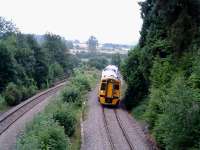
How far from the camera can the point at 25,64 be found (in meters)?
56.8

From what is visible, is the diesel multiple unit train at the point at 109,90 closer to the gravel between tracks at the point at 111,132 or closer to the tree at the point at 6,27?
the gravel between tracks at the point at 111,132

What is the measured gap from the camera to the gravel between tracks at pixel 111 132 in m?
21.4

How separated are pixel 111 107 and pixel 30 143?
66.1 ft

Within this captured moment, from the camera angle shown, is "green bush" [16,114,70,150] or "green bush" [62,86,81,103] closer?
"green bush" [16,114,70,150]

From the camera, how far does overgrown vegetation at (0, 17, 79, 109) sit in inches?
1831

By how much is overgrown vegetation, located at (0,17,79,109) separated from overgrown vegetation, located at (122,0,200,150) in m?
15.0

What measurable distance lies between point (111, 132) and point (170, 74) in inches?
211

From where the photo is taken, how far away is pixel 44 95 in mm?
47031

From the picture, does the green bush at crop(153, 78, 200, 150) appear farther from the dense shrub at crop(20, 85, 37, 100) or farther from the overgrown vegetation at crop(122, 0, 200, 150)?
the dense shrub at crop(20, 85, 37, 100)

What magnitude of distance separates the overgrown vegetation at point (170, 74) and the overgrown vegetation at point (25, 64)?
14961mm

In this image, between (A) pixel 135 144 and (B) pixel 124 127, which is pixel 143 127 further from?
(A) pixel 135 144

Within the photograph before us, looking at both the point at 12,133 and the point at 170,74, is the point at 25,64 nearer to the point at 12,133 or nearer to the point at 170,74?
the point at 12,133

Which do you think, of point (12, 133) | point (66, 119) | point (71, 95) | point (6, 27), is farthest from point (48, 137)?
point (6, 27)

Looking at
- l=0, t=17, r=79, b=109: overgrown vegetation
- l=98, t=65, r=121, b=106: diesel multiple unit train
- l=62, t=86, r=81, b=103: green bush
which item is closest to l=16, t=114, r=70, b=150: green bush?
l=62, t=86, r=81, b=103: green bush
